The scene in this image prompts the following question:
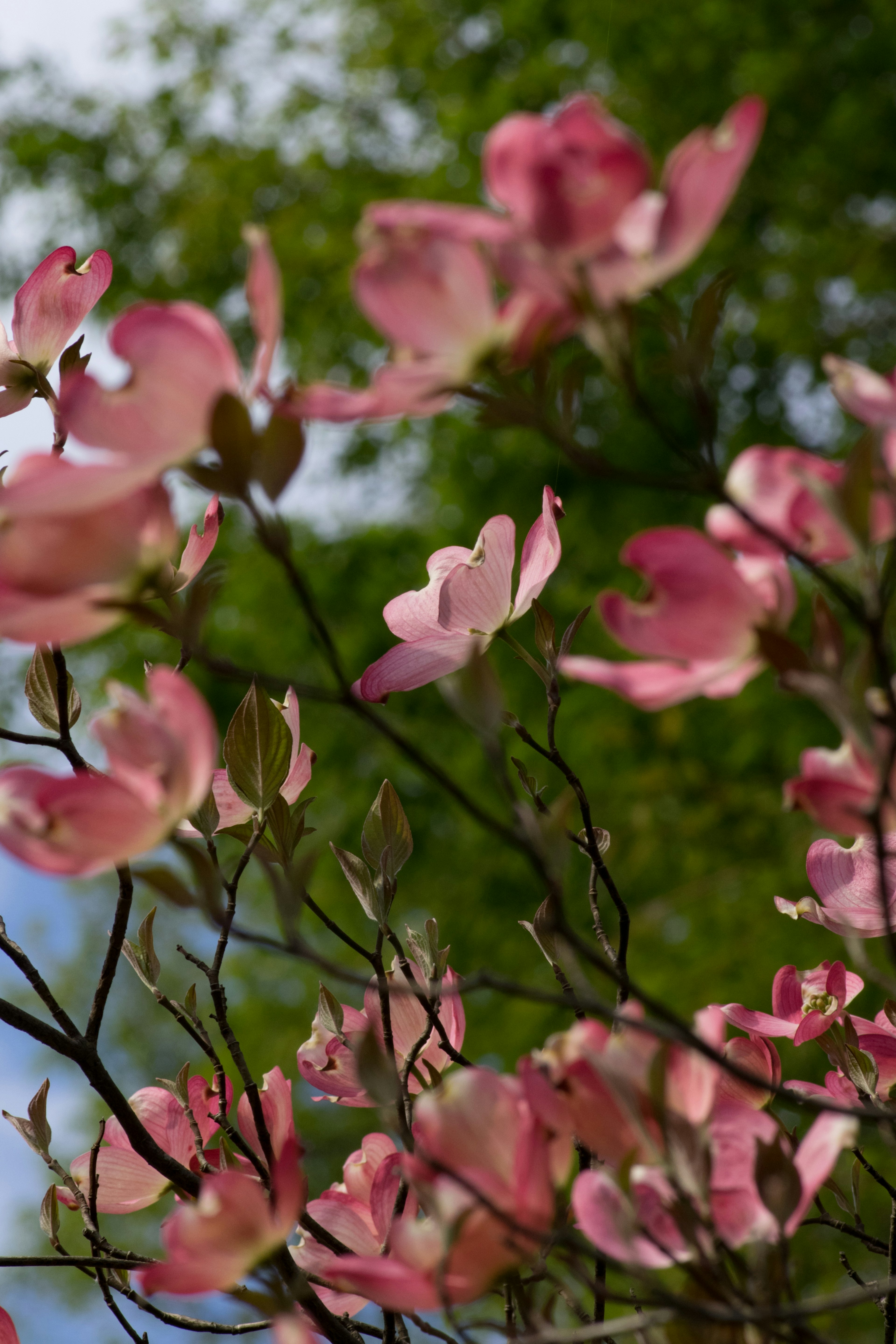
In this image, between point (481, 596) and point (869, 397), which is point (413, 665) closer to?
point (481, 596)

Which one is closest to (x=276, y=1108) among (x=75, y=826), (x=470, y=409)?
(x=75, y=826)

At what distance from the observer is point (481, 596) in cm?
36

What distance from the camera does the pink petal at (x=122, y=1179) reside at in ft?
1.29

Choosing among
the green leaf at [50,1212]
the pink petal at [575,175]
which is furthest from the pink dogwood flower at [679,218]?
the green leaf at [50,1212]

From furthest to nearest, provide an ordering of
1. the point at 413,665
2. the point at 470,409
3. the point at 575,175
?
the point at 470,409 → the point at 413,665 → the point at 575,175

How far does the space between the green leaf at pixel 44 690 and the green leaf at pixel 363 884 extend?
0.11 meters

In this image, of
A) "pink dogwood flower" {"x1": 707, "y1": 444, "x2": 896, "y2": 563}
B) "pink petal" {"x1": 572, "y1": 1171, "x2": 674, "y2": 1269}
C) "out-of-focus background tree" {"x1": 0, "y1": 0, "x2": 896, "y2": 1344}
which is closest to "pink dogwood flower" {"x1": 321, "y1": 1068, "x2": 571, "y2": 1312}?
"pink petal" {"x1": 572, "y1": 1171, "x2": 674, "y2": 1269}

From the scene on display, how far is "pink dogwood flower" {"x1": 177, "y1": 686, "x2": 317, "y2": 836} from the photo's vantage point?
38 cm

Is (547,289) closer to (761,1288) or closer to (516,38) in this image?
(761,1288)

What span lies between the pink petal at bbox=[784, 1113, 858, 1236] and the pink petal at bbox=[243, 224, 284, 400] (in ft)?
0.59

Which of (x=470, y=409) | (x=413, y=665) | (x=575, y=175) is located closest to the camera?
(x=575, y=175)

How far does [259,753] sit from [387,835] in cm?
7

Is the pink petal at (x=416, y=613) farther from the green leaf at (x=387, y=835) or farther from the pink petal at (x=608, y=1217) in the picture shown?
the pink petal at (x=608, y=1217)

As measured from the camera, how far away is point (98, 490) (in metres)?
0.19
